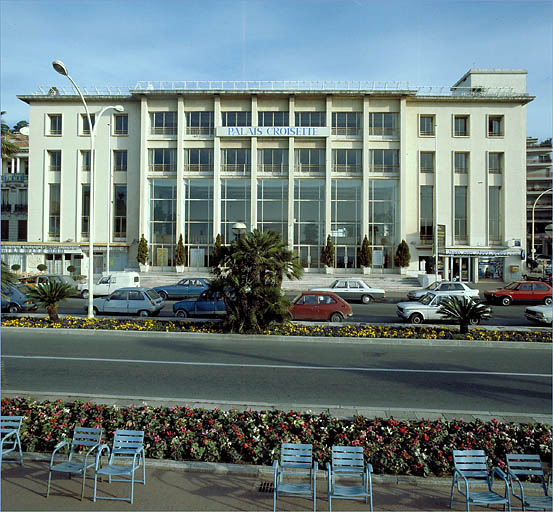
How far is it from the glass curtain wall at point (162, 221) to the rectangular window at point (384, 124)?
19.2m

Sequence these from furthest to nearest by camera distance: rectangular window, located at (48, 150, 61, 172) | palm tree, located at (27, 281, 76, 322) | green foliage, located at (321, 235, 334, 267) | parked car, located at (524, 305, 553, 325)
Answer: rectangular window, located at (48, 150, 61, 172)
green foliage, located at (321, 235, 334, 267)
parked car, located at (524, 305, 553, 325)
palm tree, located at (27, 281, 76, 322)

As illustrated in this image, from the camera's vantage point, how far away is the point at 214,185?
1526 inches

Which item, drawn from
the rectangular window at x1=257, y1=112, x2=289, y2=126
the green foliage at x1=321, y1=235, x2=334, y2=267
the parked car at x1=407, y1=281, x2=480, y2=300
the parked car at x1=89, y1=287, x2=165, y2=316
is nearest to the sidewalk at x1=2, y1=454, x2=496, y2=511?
the parked car at x1=89, y1=287, x2=165, y2=316

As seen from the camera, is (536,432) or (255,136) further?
(255,136)

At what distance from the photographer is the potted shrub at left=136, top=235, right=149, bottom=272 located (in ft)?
124

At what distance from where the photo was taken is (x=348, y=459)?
5.28 m

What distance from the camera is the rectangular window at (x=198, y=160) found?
129ft

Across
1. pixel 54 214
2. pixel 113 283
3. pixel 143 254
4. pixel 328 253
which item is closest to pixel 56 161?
pixel 54 214

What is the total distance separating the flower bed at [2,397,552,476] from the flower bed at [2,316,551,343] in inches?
299

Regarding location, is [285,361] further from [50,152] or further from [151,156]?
[50,152]

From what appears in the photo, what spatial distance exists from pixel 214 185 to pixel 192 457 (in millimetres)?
34454

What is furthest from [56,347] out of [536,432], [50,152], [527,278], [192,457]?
[527,278]

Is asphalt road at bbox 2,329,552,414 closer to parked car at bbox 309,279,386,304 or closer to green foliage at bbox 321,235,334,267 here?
parked car at bbox 309,279,386,304

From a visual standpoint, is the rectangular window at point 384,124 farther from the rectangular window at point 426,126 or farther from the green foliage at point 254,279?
the green foliage at point 254,279
